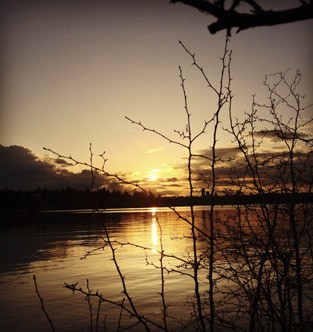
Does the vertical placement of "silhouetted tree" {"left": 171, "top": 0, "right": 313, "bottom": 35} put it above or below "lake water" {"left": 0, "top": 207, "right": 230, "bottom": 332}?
above

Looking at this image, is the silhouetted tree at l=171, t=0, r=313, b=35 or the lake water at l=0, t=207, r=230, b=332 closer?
the silhouetted tree at l=171, t=0, r=313, b=35

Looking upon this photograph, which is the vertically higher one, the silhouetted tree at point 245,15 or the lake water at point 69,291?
the silhouetted tree at point 245,15

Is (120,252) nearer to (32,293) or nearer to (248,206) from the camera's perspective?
(32,293)

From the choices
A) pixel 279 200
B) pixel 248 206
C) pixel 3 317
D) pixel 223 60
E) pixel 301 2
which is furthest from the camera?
pixel 3 317

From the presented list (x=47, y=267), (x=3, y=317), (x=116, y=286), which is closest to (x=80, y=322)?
(x=3, y=317)

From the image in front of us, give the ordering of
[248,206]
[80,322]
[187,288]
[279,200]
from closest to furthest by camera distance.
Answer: [279,200], [248,206], [80,322], [187,288]

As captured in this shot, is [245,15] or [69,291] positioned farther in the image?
[69,291]

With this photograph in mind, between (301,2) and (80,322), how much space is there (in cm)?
1372

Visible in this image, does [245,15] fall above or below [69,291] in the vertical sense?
above

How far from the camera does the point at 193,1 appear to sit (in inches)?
50.6

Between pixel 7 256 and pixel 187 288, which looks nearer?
pixel 187 288

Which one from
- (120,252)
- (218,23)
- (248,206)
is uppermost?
(218,23)

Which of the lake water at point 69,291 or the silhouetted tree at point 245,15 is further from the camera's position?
the lake water at point 69,291

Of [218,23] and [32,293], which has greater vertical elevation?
[218,23]
